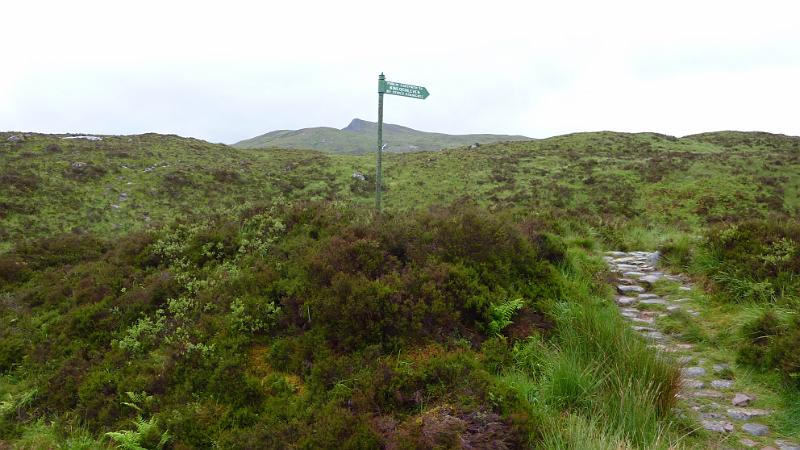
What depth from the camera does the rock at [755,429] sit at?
388cm

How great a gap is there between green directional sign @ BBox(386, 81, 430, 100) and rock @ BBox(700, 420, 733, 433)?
7.50 m

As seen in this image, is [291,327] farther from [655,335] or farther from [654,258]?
[654,258]

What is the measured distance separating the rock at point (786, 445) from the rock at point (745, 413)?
13.7 inches

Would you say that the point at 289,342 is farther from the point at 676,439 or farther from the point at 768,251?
the point at 768,251

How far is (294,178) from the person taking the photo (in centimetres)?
3438

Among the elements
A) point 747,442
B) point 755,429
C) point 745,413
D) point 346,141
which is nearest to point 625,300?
point 745,413

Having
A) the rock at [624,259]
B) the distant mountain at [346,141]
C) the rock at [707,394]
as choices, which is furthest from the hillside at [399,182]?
the distant mountain at [346,141]

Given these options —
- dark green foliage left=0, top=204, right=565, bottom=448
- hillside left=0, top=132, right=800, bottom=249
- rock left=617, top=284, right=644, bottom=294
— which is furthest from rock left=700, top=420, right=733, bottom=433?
hillside left=0, top=132, right=800, bottom=249

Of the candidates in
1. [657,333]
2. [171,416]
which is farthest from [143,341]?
[657,333]

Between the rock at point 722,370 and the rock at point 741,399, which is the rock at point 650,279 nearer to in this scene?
the rock at point 722,370

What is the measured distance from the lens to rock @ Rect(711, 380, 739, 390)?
466cm

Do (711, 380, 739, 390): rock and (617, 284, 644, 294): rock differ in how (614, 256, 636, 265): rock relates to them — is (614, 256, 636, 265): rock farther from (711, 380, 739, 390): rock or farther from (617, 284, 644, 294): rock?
(711, 380, 739, 390): rock

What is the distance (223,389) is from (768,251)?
820 centimetres

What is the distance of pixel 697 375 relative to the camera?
4938 mm
